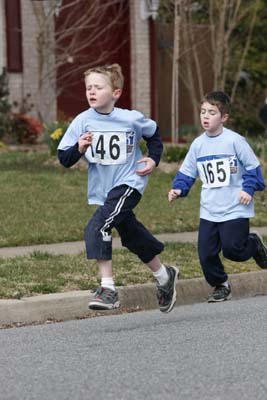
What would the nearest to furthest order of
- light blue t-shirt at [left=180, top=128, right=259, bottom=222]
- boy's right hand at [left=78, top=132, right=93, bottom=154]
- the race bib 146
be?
boy's right hand at [left=78, top=132, right=93, bottom=154]
the race bib 146
light blue t-shirt at [left=180, top=128, right=259, bottom=222]

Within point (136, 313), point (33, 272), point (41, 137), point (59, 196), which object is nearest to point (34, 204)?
point (59, 196)

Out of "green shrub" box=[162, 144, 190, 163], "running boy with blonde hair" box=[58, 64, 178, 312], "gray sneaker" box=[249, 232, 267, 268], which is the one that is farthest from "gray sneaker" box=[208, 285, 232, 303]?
"green shrub" box=[162, 144, 190, 163]

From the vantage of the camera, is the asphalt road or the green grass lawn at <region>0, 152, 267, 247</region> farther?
the green grass lawn at <region>0, 152, 267, 247</region>

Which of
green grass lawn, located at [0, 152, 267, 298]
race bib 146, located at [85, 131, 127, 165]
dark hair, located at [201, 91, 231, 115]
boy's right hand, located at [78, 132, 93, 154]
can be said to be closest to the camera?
boy's right hand, located at [78, 132, 93, 154]

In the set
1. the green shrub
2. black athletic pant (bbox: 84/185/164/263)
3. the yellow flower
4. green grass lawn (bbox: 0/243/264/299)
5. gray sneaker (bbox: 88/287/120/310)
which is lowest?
the green shrub

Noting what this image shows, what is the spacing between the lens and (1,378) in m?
6.41

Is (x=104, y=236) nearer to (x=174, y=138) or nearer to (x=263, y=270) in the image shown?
(x=263, y=270)

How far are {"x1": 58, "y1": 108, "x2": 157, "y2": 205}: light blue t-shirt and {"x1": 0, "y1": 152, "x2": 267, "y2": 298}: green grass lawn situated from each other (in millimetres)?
1174

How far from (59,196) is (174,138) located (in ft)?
14.3

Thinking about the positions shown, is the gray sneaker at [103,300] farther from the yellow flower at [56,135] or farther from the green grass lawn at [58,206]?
the yellow flower at [56,135]

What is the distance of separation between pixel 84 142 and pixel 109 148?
25cm

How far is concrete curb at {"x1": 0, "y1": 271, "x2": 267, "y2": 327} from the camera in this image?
28.4 feet

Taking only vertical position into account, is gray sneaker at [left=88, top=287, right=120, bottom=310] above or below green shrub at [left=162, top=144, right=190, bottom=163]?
above

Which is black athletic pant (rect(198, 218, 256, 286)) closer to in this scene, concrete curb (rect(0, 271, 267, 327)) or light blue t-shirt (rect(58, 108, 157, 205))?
concrete curb (rect(0, 271, 267, 327))
